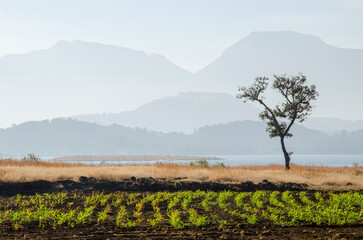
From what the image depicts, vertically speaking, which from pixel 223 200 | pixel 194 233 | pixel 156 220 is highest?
pixel 223 200

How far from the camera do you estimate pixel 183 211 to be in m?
16.4

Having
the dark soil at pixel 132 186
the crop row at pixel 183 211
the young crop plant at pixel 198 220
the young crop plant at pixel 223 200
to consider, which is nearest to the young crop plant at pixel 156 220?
the crop row at pixel 183 211

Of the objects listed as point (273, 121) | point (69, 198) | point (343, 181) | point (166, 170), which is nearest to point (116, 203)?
point (69, 198)

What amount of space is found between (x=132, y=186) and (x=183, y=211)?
877cm

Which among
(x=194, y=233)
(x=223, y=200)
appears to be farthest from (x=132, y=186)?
(x=194, y=233)

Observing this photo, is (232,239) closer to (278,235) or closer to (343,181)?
(278,235)

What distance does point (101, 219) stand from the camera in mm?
15281

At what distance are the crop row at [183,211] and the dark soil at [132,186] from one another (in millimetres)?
4015

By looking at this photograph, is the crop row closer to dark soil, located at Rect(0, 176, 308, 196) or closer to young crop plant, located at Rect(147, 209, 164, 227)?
Answer: young crop plant, located at Rect(147, 209, 164, 227)

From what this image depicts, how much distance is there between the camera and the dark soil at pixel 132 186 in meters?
24.6

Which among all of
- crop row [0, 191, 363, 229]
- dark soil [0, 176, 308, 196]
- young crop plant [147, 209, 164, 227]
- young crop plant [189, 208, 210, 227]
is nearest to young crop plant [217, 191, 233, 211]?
crop row [0, 191, 363, 229]

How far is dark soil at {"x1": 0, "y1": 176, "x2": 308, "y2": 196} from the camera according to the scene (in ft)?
80.8

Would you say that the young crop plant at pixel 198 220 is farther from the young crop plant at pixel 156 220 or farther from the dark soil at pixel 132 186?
the dark soil at pixel 132 186

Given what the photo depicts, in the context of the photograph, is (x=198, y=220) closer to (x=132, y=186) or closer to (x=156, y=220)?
(x=156, y=220)
